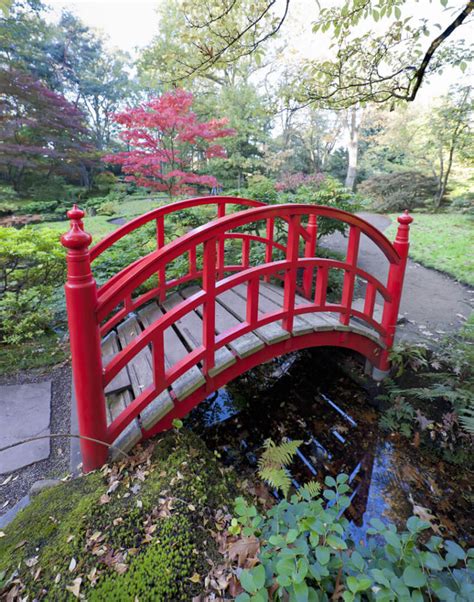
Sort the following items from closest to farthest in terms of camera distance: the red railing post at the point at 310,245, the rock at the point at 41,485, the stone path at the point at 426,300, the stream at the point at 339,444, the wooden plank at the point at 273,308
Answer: the rock at the point at 41,485 → the stream at the point at 339,444 → the wooden plank at the point at 273,308 → the red railing post at the point at 310,245 → the stone path at the point at 426,300

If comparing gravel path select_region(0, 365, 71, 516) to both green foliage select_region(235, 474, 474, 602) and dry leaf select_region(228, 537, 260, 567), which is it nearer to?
dry leaf select_region(228, 537, 260, 567)

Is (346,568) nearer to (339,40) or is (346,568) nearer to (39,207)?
(339,40)

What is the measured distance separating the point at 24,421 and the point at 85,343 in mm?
1364

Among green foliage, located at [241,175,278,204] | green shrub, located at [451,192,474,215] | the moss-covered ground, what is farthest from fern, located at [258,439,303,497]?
green shrub, located at [451,192,474,215]

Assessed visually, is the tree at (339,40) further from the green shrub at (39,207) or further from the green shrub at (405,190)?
the green shrub at (39,207)

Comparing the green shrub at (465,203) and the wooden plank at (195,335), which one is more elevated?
the green shrub at (465,203)

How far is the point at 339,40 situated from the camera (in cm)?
369

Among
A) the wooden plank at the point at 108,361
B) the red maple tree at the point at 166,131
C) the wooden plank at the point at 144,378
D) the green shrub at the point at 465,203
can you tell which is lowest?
the wooden plank at the point at 108,361

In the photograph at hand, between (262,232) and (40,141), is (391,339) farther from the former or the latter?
(40,141)

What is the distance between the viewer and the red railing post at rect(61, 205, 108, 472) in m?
1.50

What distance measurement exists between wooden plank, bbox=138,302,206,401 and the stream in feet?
2.56

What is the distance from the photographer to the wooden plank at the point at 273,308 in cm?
266

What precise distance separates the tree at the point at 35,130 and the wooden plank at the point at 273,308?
13.2 meters

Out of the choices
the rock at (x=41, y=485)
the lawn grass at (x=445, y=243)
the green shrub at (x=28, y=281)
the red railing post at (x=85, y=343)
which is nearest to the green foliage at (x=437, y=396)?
the red railing post at (x=85, y=343)
